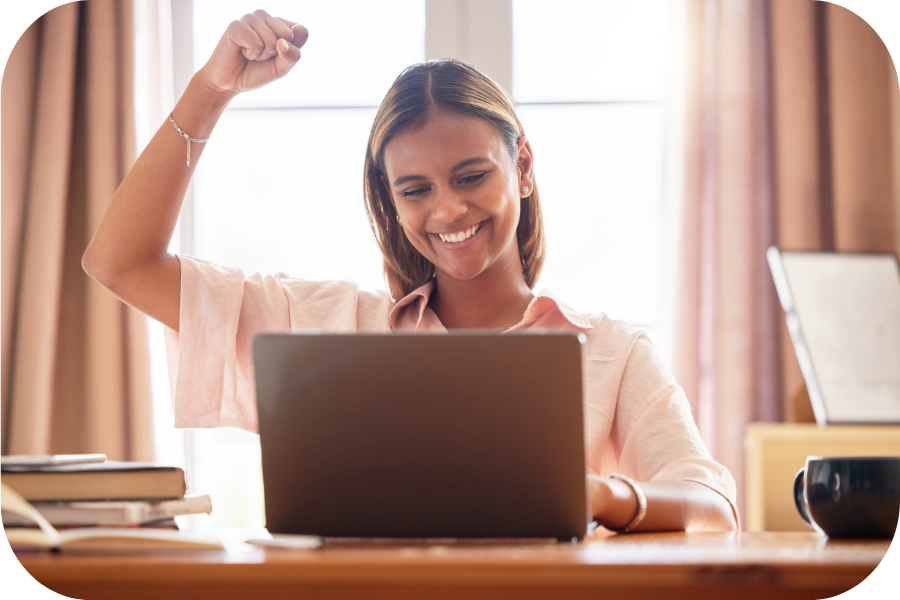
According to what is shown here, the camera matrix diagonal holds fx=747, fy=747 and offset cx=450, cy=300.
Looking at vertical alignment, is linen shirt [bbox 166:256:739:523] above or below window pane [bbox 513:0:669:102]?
below

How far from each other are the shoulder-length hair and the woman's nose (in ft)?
0.42

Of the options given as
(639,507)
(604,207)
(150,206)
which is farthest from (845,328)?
(150,206)

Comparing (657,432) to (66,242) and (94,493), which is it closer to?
(94,493)

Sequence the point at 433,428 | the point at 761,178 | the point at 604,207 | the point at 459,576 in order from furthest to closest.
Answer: the point at 604,207 < the point at 761,178 < the point at 433,428 < the point at 459,576

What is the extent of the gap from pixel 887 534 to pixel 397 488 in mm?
422

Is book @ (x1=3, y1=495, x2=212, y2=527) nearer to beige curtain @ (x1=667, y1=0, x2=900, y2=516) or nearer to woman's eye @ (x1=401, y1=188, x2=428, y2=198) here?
woman's eye @ (x1=401, y1=188, x2=428, y2=198)

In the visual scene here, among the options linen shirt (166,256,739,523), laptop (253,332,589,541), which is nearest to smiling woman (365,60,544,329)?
linen shirt (166,256,739,523)

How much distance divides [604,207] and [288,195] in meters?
0.99

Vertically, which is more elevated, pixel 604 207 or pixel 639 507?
pixel 604 207

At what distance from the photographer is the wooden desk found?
0.45 meters

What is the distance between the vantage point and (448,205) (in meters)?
1.26

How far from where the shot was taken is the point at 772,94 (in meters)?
2.10

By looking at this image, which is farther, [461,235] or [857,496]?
[461,235]

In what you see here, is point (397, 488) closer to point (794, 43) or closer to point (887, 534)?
point (887, 534)
